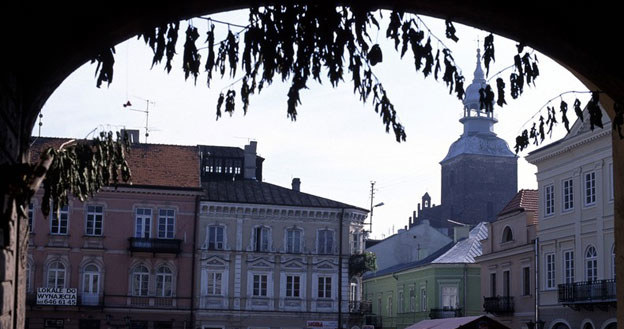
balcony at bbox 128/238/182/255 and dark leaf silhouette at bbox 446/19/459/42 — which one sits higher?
balcony at bbox 128/238/182/255

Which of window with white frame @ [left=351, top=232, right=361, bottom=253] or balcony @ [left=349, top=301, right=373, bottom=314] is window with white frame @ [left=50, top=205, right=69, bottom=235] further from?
balcony @ [left=349, top=301, right=373, bottom=314]

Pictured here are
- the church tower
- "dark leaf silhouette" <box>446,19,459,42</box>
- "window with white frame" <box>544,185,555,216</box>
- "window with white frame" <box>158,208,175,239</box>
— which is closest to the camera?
"dark leaf silhouette" <box>446,19,459,42</box>

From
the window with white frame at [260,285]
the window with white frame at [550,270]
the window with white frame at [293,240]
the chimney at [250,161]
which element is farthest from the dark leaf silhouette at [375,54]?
the chimney at [250,161]

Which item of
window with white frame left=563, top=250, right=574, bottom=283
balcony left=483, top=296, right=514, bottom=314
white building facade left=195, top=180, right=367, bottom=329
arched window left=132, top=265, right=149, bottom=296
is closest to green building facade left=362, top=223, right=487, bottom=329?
white building facade left=195, top=180, right=367, bottom=329

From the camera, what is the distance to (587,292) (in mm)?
36500

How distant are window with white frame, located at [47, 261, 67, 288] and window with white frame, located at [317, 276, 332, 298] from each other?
12.8 metres

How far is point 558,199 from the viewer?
4041 cm

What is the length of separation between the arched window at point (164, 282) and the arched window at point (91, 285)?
2.88 metres

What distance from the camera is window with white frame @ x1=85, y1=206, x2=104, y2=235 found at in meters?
49.0

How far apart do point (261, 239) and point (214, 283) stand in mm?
3431

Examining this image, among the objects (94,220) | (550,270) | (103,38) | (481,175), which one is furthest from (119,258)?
(481,175)

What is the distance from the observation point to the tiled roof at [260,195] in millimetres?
51406

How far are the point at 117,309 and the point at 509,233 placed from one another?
1889 centimetres

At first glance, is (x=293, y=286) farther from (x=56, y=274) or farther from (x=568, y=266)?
(x=568, y=266)
